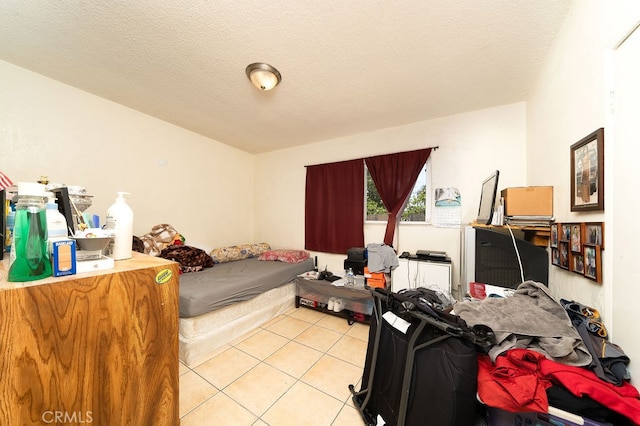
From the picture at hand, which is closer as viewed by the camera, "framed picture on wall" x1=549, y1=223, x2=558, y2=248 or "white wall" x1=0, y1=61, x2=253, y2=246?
"framed picture on wall" x1=549, y1=223, x2=558, y2=248

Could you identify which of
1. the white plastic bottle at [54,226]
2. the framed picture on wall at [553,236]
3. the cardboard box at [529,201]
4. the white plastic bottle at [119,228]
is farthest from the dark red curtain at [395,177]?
the white plastic bottle at [54,226]

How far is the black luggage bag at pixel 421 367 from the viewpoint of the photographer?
3.14ft

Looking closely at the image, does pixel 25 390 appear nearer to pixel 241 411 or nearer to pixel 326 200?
pixel 241 411

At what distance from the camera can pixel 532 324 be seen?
3.36 feet

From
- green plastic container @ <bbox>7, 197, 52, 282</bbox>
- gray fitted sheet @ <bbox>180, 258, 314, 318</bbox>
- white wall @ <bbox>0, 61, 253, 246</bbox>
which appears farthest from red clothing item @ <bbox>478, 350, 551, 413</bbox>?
white wall @ <bbox>0, 61, 253, 246</bbox>

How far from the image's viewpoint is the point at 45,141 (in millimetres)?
2143

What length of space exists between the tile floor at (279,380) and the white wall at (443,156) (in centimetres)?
137

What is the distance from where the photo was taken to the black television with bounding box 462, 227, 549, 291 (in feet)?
5.25

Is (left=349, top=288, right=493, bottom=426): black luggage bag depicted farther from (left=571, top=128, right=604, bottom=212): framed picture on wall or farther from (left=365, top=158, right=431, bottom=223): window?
(left=365, top=158, right=431, bottom=223): window

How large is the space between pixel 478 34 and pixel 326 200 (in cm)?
255

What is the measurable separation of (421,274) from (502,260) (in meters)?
0.95

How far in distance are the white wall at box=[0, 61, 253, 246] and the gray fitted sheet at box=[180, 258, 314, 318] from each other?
3.18 feet

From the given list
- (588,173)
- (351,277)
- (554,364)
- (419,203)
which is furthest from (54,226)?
(419,203)

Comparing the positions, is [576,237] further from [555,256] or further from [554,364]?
[554,364]
